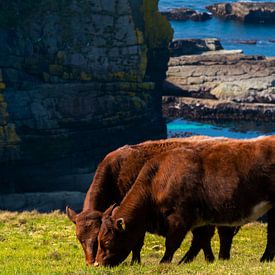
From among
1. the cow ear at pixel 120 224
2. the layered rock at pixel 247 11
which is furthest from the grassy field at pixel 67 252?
the layered rock at pixel 247 11

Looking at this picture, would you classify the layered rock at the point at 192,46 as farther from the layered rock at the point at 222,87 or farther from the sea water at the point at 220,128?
the sea water at the point at 220,128

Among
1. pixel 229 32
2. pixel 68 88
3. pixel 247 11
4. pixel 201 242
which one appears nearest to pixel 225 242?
pixel 201 242

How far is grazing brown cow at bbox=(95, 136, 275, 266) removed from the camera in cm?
1518

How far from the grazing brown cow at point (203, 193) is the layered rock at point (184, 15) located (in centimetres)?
11978

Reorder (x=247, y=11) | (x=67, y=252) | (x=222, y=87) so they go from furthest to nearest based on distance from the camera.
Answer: (x=247, y=11) → (x=222, y=87) → (x=67, y=252)

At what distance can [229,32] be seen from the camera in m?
128

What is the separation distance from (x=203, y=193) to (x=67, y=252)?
638 centimetres

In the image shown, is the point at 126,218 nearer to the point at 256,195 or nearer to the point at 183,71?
the point at 256,195

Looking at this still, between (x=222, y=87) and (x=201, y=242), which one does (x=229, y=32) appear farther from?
(x=201, y=242)

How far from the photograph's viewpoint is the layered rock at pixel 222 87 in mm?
79250

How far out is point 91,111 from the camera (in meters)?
62.2

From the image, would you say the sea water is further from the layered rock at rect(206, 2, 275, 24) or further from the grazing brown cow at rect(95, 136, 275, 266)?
the layered rock at rect(206, 2, 275, 24)

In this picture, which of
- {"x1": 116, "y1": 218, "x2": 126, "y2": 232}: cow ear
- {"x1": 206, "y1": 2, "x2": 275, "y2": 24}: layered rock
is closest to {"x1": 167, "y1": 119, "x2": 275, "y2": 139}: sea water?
{"x1": 116, "y1": 218, "x2": 126, "y2": 232}: cow ear

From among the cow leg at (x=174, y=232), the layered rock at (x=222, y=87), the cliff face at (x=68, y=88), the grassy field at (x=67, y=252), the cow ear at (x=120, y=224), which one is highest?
the cow ear at (x=120, y=224)
